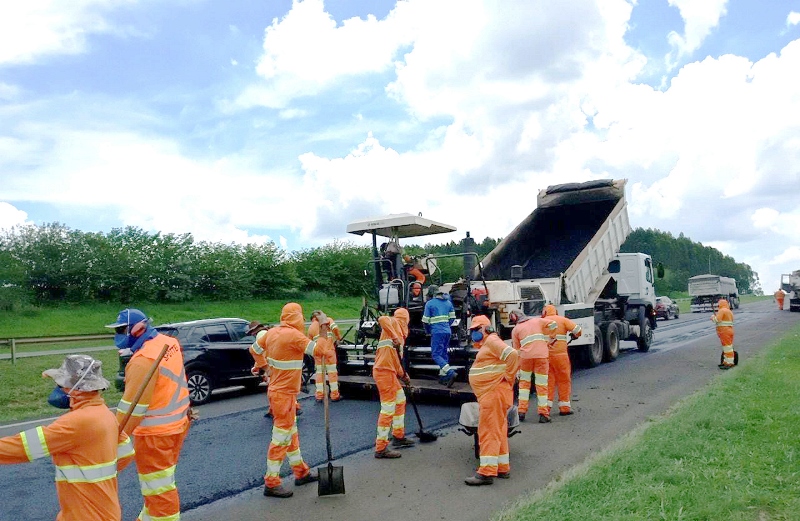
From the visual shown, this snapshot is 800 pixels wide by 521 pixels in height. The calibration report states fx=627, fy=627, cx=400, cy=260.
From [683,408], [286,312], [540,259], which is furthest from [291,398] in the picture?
[540,259]

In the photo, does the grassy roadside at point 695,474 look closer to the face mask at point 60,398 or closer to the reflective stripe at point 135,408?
the reflective stripe at point 135,408

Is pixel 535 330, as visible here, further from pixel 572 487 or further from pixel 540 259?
pixel 540 259

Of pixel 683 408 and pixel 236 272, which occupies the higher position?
pixel 236 272

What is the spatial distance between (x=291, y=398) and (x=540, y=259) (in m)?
9.44

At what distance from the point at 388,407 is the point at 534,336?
2587 millimetres

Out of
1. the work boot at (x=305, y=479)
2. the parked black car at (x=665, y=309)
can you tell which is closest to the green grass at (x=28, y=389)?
the work boot at (x=305, y=479)

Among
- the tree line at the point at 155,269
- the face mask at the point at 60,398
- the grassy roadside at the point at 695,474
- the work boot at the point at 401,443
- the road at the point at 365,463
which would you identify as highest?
the tree line at the point at 155,269

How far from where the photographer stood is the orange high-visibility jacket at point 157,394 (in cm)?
373

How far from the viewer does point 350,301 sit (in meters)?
33.1

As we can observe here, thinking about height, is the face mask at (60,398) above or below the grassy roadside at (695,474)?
above

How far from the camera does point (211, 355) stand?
10930 millimetres

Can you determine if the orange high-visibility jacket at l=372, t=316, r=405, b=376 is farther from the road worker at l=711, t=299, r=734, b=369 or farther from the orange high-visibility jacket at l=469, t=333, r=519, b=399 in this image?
the road worker at l=711, t=299, r=734, b=369

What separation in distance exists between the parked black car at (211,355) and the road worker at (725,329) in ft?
29.8

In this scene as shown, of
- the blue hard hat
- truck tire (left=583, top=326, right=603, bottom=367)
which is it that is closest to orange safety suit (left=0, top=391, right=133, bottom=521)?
the blue hard hat
